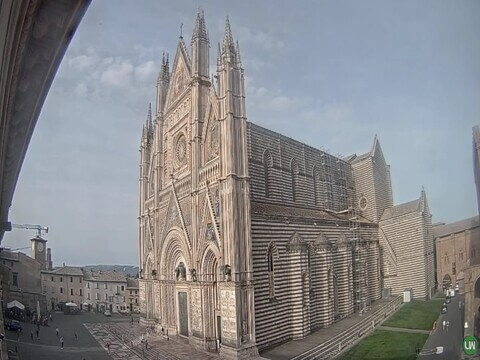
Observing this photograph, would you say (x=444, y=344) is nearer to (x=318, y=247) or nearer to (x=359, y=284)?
(x=359, y=284)

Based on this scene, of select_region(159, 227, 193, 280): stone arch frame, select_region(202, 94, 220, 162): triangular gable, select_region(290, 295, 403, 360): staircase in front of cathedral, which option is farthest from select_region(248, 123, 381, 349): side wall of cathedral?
select_region(159, 227, 193, 280): stone arch frame

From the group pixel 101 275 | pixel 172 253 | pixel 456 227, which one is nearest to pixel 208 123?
pixel 172 253

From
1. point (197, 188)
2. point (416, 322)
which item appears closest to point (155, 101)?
point (197, 188)

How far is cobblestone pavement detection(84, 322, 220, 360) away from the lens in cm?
648

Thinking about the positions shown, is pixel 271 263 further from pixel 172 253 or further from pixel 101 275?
pixel 172 253

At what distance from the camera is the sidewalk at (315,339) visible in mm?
5373

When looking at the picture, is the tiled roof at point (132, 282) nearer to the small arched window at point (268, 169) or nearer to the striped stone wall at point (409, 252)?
the small arched window at point (268, 169)

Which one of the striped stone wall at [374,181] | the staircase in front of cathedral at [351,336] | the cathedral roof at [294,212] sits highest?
the striped stone wall at [374,181]

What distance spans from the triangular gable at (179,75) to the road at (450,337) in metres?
6.78

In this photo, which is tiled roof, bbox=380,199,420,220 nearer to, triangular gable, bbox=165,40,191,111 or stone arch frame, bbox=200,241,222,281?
stone arch frame, bbox=200,241,222,281

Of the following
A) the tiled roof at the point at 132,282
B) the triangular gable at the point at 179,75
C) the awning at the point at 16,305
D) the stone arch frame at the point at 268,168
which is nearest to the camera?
the awning at the point at 16,305

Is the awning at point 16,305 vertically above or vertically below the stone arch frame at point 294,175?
below

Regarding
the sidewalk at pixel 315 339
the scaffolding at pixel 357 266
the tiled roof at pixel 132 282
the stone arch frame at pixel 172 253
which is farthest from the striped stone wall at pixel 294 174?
the tiled roof at pixel 132 282

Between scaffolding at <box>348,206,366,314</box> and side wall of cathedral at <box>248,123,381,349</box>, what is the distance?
1 cm
